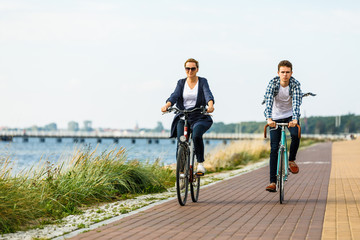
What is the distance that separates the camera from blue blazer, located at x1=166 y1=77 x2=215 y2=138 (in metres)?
8.44

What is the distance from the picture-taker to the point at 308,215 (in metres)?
7.30

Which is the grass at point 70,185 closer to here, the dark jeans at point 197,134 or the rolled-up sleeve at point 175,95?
the dark jeans at point 197,134

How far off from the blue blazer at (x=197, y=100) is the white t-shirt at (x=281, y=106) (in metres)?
1.00

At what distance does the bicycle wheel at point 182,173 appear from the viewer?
7.89 metres

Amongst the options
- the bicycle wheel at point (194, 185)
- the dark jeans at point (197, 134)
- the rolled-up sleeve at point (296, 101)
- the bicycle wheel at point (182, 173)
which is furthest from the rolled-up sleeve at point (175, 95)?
the rolled-up sleeve at point (296, 101)

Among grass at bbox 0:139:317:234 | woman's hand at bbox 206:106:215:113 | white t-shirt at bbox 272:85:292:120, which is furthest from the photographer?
white t-shirt at bbox 272:85:292:120

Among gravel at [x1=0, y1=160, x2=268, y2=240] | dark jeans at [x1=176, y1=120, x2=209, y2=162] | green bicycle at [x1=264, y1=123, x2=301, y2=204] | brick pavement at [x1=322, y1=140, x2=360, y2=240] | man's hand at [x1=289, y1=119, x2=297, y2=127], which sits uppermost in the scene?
A: man's hand at [x1=289, y1=119, x2=297, y2=127]

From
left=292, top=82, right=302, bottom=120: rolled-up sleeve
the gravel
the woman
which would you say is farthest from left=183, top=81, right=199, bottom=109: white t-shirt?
the gravel

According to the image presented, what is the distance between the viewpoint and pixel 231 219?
7.03 m

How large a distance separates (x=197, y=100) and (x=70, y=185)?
7.60 ft

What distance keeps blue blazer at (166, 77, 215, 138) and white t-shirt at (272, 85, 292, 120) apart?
1.00 metres

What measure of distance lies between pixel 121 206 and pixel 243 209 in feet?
5.73

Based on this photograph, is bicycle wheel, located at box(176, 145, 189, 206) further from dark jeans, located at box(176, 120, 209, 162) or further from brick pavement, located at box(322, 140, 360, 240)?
brick pavement, located at box(322, 140, 360, 240)

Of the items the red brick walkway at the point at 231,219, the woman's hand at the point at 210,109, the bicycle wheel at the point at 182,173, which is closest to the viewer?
the red brick walkway at the point at 231,219
